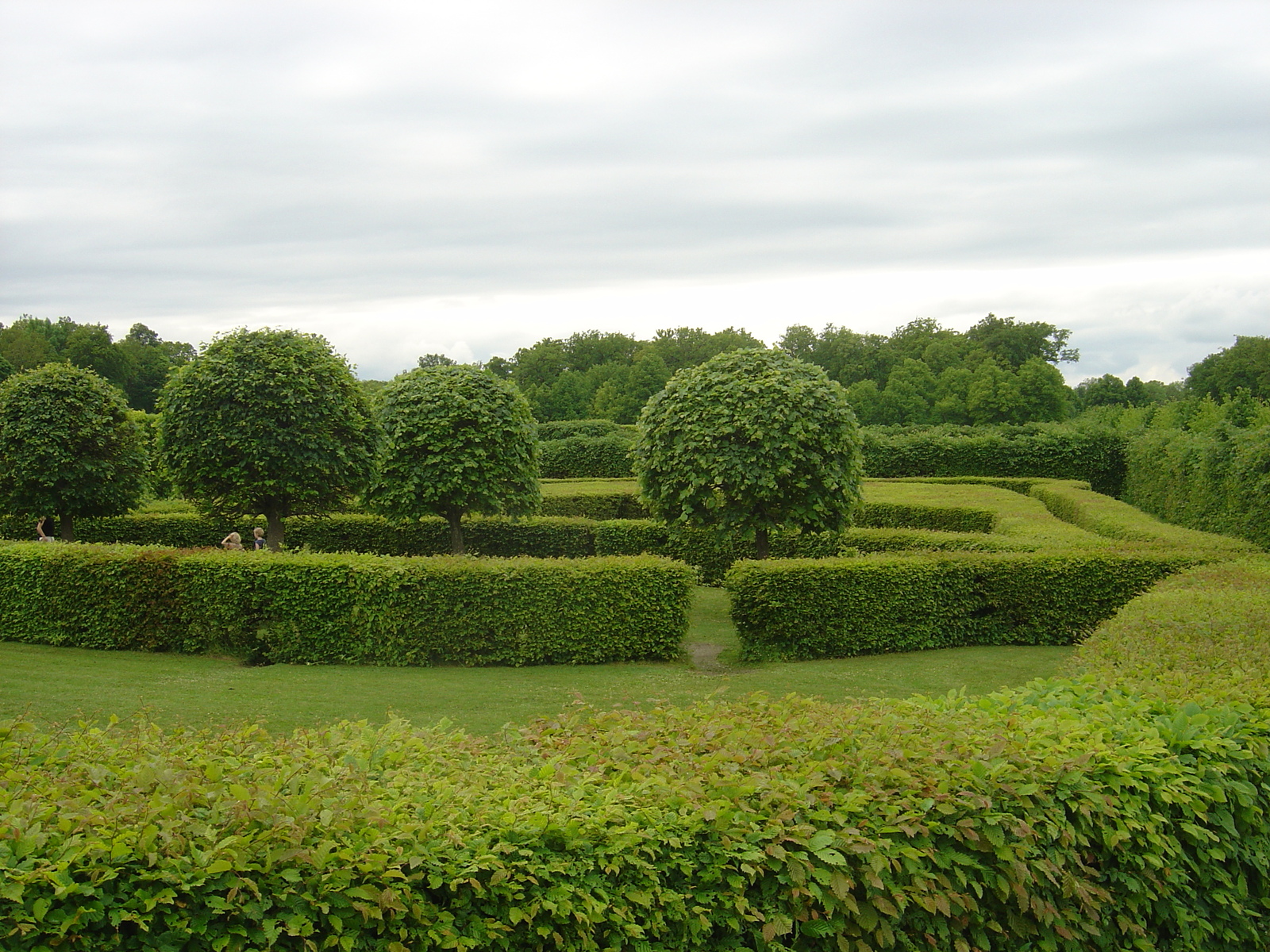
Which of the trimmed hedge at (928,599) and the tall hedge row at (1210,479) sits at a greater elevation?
the tall hedge row at (1210,479)

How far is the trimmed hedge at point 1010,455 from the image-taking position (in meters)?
34.0

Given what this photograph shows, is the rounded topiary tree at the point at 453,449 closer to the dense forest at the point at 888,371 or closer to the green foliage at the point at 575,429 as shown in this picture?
the green foliage at the point at 575,429

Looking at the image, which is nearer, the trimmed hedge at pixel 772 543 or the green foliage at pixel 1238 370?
the trimmed hedge at pixel 772 543

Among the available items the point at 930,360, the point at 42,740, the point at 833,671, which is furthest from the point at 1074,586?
the point at 930,360

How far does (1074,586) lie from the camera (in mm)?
12594

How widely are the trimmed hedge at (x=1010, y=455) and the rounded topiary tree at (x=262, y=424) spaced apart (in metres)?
21.0

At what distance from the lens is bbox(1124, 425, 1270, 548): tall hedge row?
15.1 metres

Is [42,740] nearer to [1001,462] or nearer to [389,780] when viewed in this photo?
[389,780]

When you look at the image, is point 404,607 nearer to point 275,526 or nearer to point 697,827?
point 275,526

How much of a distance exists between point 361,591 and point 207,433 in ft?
19.4

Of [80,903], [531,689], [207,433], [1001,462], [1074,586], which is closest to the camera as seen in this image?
[80,903]

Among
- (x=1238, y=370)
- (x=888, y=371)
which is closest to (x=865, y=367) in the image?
(x=888, y=371)

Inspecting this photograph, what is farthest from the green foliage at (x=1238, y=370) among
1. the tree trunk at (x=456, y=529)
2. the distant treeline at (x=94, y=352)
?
the distant treeline at (x=94, y=352)

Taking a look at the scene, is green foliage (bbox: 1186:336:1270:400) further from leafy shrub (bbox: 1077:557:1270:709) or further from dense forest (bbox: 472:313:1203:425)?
leafy shrub (bbox: 1077:557:1270:709)
